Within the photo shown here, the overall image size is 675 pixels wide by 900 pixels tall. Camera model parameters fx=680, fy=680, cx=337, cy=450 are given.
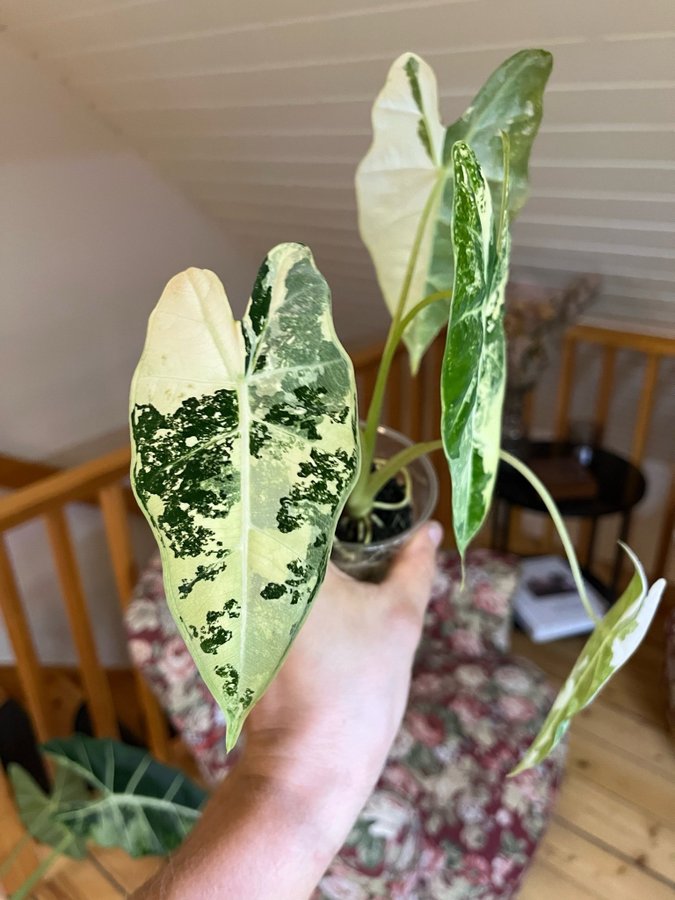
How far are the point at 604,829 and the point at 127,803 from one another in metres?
0.96

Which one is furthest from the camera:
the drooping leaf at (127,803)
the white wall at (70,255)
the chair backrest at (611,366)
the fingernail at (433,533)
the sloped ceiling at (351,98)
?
the chair backrest at (611,366)

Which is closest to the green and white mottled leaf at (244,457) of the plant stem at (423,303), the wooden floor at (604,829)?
the plant stem at (423,303)

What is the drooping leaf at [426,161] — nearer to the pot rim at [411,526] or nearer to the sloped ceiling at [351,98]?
the pot rim at [411,526]

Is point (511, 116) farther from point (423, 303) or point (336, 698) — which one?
point (336, 698)

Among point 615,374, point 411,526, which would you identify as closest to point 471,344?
point 411,526

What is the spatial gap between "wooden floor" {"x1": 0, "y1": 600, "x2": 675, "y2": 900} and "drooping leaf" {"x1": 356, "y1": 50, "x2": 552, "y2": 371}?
1.13 metres

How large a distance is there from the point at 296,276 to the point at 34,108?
1507 millimetres

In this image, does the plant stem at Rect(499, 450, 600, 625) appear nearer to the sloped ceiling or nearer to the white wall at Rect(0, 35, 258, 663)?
the sloped ceiling

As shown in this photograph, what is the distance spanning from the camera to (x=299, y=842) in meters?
0.65

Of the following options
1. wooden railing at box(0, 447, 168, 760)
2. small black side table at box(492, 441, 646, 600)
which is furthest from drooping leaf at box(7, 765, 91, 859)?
small black side table at box(492, 441, 646, 600)

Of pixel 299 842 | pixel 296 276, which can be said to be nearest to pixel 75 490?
pixel 299 842

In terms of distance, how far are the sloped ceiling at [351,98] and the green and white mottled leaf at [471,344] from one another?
61cm

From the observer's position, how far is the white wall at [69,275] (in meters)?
1.62

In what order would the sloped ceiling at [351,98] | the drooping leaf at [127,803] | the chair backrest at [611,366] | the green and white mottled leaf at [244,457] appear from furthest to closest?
the chair backrest at [611,366]
the drooping leaf at [127,803]
the sloped ceiling at [351,98]
the green and white mottled leaf at [244,457]
